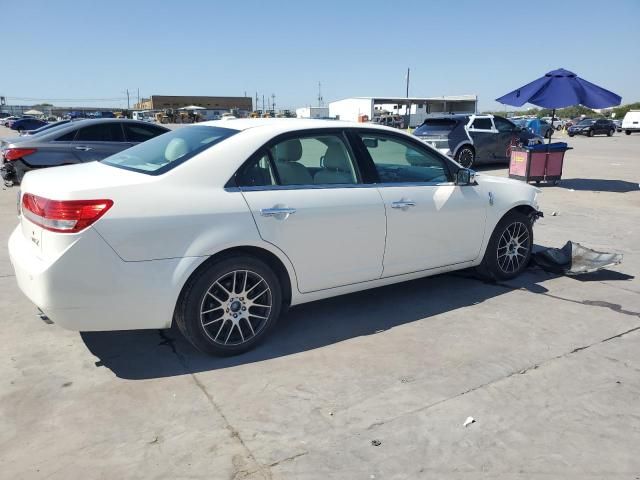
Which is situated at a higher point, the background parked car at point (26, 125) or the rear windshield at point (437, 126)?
the rear windshield at point (437, 126)

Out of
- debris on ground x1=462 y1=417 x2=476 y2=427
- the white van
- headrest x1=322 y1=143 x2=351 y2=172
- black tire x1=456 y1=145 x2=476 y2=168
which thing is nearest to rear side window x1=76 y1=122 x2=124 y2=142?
headrest x1=322 y1=143 x2=351 y2=172

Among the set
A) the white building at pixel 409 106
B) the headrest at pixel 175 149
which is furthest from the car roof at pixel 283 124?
the white building at pixel 409 106

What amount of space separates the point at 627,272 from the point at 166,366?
192 inches

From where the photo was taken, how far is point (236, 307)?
3641 millimetres

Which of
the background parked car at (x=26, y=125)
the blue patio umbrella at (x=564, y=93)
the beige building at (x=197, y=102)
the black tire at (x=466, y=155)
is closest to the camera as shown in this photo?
the blue patio umbrella at (x=564, y=93)

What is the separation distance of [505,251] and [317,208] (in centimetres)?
238

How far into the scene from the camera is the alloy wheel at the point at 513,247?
17.1 ft

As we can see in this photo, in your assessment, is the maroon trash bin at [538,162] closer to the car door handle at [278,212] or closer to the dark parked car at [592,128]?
the car door handle at [278,212]

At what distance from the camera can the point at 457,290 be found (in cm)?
510

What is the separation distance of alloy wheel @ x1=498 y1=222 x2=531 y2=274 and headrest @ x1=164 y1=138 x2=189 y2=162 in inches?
122

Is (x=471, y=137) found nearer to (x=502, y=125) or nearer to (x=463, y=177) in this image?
(x=502, y=125)

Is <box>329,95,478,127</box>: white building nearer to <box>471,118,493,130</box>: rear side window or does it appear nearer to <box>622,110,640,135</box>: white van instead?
<box>622,110,640,135</box>: white van

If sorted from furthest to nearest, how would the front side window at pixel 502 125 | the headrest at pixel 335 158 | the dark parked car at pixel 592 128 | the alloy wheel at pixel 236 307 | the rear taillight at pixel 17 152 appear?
the dark parked car at pixel 592 128 < the front side window at pixel 502 125 < the rear taillight at pixel 17 152 < the headrest at pixel 335 158 < the alloy wheel at pixel 236 307

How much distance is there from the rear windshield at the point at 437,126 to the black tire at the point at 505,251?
1040 centimetres
